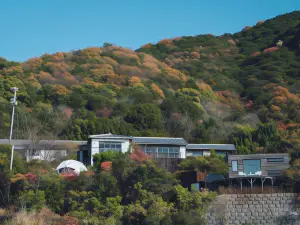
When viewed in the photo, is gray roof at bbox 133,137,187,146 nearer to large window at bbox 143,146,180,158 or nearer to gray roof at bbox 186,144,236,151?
large window at bbox 143,146,180,158

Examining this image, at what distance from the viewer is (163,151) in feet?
150

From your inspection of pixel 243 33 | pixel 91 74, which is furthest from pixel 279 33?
pixel 91 74

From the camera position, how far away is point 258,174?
3647 cm

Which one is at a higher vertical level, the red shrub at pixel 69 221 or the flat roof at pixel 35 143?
the flat roof at pixel 35 143

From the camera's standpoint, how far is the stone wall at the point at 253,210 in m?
33.4

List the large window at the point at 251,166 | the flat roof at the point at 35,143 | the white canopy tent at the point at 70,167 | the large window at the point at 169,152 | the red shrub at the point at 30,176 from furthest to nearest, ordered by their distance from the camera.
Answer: the large window at the point at 169,152
the flat roof at the point at 35,143
the white canopy tent at the point at 70,167
the large window at the point at 251,166
the red shrub at the point at 30,176

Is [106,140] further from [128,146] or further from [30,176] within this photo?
[30,176]

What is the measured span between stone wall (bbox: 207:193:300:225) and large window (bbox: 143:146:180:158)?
1205cm

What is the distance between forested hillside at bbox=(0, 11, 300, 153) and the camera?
52812 mm

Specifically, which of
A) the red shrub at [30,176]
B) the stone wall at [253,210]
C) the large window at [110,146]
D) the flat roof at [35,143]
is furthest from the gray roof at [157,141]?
the stone wall at [253,210]

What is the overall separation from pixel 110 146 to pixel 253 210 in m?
15.1

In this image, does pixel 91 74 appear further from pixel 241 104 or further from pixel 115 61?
pixel 241 104

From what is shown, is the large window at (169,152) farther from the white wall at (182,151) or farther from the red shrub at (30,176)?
the red shrub at (30,176)

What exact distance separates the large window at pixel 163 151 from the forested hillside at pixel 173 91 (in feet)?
16.4
